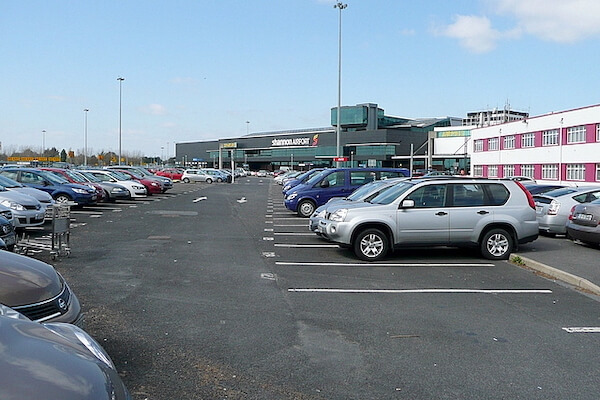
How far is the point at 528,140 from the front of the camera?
166ft

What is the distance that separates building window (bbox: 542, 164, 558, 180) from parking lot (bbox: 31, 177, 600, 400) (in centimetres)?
3780

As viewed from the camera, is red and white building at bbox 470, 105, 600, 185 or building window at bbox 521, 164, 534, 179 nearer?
red and white building at bbox 470, 105, 600, 185

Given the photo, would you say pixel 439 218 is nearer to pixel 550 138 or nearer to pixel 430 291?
pixel 430 291

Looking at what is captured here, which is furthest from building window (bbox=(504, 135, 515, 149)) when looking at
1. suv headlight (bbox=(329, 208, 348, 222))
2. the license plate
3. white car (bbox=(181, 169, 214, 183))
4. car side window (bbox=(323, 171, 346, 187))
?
suv headlight (bbox=(329, 208, 348, 222))

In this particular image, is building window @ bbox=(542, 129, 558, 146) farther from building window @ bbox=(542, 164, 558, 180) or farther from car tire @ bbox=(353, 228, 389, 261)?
car tire @ bbox=(353, 228, 389, 261)

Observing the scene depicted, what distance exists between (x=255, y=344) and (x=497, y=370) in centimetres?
235

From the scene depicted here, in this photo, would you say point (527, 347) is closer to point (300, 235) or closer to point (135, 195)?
point (300, 235)

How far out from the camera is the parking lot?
4.83 meters

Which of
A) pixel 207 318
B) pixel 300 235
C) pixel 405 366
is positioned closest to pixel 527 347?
pixel 405 366

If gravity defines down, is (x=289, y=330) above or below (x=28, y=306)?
below

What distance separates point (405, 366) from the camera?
5230mm

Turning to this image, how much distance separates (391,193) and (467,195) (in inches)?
59.8

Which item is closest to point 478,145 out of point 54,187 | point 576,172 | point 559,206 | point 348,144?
point 576,172

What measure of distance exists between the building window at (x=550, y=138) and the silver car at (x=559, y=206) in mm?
32568
